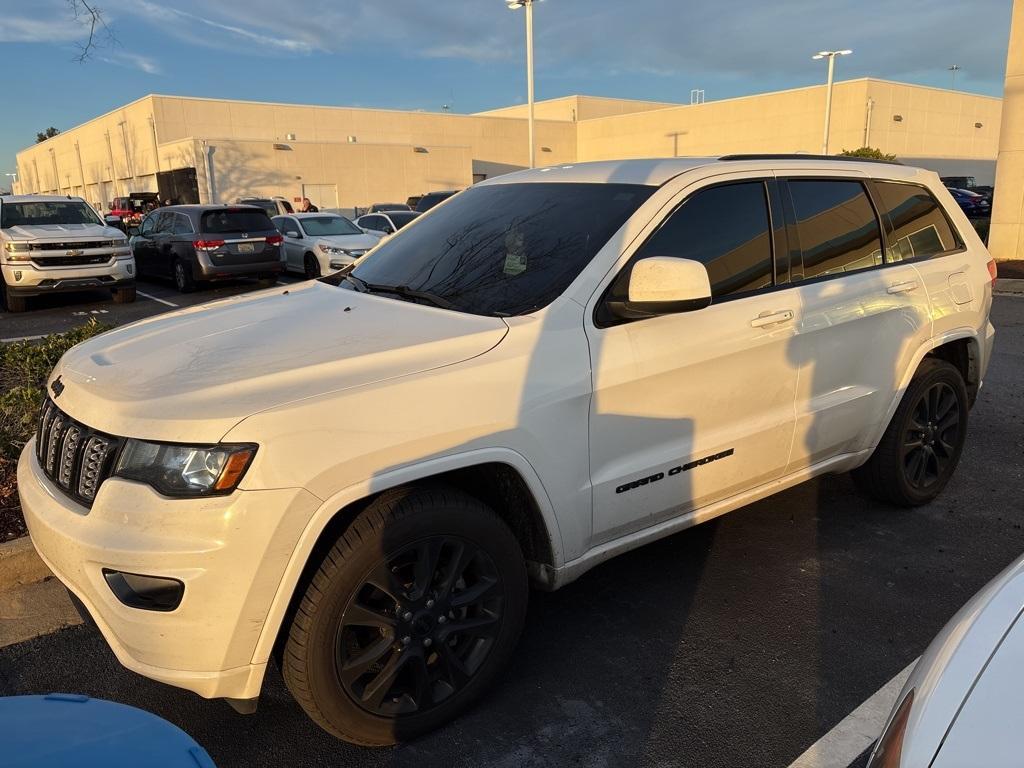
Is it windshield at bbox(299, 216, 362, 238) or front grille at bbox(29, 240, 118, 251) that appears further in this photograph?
windshield at bbox(299, 216, 362, 238)

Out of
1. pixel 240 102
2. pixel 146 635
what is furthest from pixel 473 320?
pixel 240 102

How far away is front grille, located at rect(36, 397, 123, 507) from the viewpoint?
2.38m

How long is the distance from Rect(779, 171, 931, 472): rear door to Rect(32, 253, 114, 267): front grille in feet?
39.9

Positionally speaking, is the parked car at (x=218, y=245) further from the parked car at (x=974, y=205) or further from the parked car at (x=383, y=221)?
the parked car at (x=974, y=205)

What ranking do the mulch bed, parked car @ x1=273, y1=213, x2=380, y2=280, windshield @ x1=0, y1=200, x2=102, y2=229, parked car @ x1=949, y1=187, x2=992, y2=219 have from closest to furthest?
the mulch bed, windshield @ x1=0, y1=200, x2=102, y2=229, parked car @ x1=273, y1=213, x2=380, y2=280, parked car @ x1=949, y1=187, x2=992, y2=219

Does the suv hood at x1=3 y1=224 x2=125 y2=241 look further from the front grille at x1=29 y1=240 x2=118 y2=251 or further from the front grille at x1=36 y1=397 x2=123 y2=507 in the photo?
the front grille at x1=36 y1=397 x2=123 y2=507

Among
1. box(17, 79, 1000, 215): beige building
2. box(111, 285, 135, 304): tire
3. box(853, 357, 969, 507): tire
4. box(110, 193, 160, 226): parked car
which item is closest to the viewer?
box(853, 357, 969, 507): tire

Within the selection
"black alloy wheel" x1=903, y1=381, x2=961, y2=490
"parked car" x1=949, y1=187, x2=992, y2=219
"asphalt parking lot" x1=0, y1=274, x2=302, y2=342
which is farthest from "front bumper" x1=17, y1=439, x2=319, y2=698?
"parked car" x1=949, y1=187, x2=992, y2=219

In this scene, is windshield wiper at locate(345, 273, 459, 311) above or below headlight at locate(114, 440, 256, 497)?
above

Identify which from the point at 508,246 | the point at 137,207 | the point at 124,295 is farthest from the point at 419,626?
the point at 137,207

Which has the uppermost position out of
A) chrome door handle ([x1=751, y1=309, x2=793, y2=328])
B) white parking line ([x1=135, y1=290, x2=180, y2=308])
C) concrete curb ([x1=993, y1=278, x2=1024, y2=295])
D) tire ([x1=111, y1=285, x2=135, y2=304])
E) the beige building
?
the beige building

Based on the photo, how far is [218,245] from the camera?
1429 cm

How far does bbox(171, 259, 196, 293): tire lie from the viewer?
581 inches

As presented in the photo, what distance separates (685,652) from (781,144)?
54712mm
